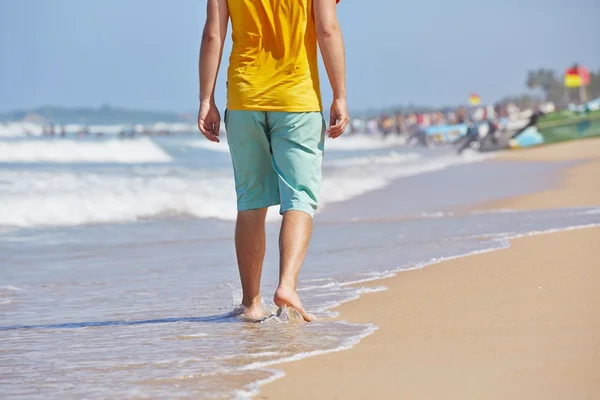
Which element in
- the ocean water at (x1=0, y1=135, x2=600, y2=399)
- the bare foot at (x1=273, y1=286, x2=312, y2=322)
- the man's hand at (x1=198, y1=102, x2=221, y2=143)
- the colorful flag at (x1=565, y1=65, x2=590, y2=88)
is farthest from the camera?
the colorful flag at (x1=565, y1=65, x2=590, y2=88)

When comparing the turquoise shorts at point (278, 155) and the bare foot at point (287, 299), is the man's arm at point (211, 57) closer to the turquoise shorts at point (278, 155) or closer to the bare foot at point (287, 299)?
the turquoise shorts at point (278, 155)

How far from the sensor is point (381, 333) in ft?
12.5

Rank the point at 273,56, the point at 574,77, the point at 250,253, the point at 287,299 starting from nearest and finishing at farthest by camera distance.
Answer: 1. the point at 287,299
2. the point at 273,56
3. the point at 250,253
4. the point at 574,77

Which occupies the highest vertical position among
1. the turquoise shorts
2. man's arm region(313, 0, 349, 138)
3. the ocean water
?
man's arm region(313, 0, 349, 138)

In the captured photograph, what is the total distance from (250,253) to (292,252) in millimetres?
293

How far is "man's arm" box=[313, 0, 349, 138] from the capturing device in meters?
4.25

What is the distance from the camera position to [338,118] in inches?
172

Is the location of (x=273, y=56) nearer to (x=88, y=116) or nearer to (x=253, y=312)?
(x=253, y=312)

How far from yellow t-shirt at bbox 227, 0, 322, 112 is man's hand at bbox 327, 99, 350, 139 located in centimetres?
10

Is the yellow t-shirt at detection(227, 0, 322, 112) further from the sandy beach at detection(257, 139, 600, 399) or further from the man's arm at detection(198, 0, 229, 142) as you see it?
the sandy beach at detection(257, 139, 600, 399)

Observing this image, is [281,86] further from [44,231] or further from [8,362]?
[44,231]

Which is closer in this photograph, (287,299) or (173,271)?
(287,299)

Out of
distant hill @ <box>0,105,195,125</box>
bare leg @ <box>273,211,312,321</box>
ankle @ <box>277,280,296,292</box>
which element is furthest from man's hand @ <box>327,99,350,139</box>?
distant hill @ <box>0,105,195,125</box>

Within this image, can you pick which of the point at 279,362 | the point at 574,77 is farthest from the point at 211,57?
the point at 574,77
